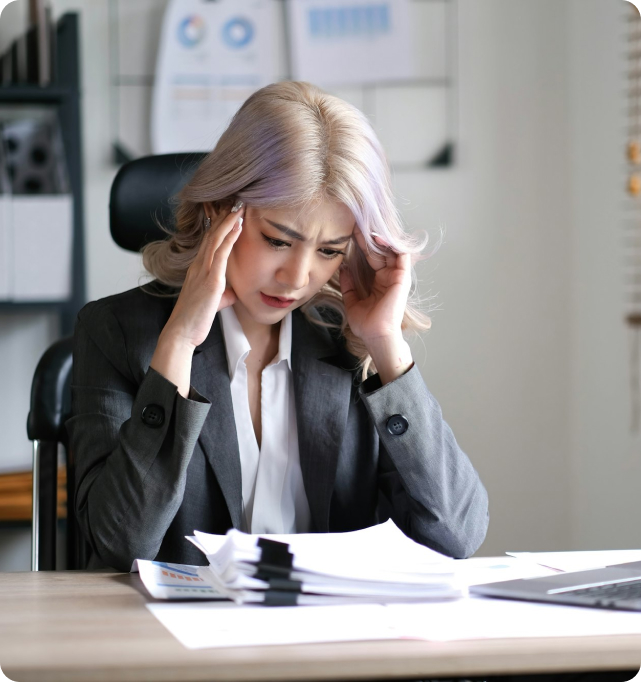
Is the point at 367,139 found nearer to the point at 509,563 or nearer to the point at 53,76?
the point at 509,563

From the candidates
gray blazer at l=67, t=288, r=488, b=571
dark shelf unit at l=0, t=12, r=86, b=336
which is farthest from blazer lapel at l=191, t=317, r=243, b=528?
dark shelf unit at l=0, t=12, r=86, b=336

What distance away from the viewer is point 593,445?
2.55m

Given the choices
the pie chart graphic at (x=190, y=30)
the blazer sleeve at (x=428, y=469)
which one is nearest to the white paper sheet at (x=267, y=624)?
the blazer sleeve at (x=428, y=469)

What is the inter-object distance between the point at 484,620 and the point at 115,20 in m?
2.10

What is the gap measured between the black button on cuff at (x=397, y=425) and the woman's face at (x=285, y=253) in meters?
0.23

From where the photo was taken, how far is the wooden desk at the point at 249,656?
2.24 feet

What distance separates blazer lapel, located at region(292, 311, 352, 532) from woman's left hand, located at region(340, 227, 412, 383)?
0.07 metres

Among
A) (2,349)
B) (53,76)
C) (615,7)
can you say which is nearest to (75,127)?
(53,76)

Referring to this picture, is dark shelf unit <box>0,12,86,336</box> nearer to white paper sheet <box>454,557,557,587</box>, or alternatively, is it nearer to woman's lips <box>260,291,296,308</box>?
woman's lips <box>260,291,296,308</box>

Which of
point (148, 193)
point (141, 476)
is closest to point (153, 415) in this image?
point (141, 476)

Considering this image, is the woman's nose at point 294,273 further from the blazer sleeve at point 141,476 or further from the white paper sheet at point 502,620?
the white paper sheet at point 502,620

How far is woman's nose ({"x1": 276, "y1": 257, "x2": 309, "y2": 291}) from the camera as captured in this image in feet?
4.12

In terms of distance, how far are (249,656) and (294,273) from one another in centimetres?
65

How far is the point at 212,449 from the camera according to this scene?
1.26 meters
